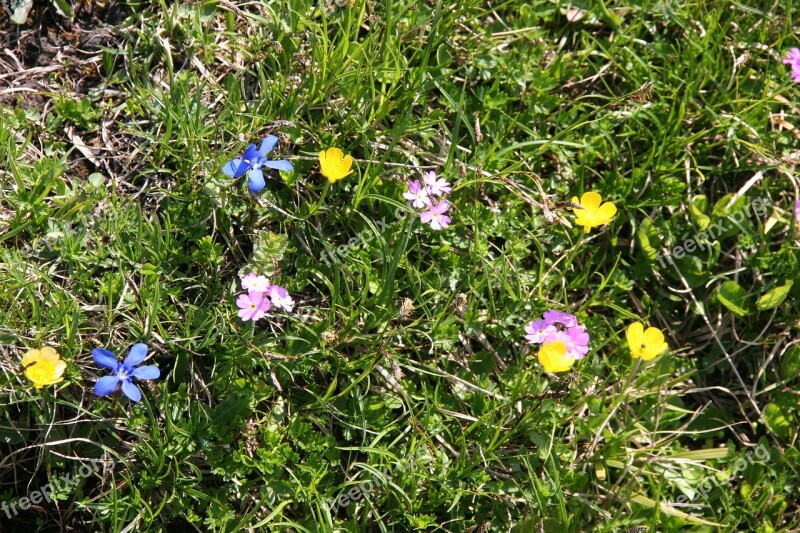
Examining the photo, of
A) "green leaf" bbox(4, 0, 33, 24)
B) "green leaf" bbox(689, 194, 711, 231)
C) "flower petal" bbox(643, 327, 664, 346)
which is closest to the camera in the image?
"flower petal" bbox(643, 327, 664, 346)

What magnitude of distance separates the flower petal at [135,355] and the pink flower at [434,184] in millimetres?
1201

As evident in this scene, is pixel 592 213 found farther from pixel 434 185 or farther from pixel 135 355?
pixel 135 355

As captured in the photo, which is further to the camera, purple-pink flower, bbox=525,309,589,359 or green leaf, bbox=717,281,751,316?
green leaf, bbox=717,281,751,316

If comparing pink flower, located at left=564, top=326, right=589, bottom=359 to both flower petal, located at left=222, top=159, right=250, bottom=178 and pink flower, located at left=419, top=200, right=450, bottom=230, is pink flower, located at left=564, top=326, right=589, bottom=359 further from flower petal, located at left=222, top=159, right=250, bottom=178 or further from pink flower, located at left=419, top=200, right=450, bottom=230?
flower petal, located at left=222, top=159, right=250, bottom=178

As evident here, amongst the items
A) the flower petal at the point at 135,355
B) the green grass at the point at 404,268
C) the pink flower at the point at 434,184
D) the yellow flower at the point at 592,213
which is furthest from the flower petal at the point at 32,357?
the yellow flower at the point at 592,213

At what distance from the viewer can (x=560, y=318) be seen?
3053 millimetres

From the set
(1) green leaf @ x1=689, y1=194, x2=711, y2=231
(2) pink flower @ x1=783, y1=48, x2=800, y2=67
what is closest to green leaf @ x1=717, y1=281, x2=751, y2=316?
(1) green leaf @ x1=689, y1=194, x2=711, y2=231

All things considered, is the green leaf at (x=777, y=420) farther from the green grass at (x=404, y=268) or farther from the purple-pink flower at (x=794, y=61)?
the purple-pink flower at (x=794, y=61)

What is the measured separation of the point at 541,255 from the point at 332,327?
0.85 meters

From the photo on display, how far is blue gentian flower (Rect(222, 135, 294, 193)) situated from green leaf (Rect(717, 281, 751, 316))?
6.07 ft

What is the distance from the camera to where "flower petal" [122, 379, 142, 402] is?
8.70ft

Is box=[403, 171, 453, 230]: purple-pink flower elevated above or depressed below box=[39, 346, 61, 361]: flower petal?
above

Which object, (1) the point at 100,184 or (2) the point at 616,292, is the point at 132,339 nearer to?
(1) the point at 100,184

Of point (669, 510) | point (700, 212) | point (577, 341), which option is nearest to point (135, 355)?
point (577, 341)
